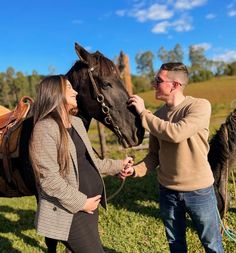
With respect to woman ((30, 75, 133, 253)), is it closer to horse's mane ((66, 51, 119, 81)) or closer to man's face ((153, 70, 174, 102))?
man's face ((153, 70, 174, 102))

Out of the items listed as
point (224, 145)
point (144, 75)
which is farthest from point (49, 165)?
point (144, 75)

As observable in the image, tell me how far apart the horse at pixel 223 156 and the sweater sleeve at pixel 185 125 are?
5.45 feet

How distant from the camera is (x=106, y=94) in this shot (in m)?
2.99

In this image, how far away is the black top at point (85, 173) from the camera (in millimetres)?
2258

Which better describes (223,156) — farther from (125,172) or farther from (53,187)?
(53,187)

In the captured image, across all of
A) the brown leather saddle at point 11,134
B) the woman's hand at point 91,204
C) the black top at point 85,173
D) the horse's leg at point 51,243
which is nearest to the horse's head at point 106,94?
the brown leather saddle at point 11,134

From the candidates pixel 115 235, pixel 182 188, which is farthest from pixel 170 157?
pixel 115 235

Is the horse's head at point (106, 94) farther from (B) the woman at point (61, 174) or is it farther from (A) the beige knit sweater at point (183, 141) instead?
(B) the woman at point (61, 174)

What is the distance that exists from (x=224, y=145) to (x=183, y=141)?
5.32 ft

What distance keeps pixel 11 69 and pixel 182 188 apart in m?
71.7

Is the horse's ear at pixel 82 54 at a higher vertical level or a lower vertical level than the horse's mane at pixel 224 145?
higher

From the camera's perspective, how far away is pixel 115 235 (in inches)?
179

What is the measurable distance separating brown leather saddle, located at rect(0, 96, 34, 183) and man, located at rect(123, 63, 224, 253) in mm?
1078

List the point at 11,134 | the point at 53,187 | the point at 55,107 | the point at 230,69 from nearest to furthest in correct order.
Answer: the point at 53,187, the point at 55,107, the point at 11,134, the point at 230,69
